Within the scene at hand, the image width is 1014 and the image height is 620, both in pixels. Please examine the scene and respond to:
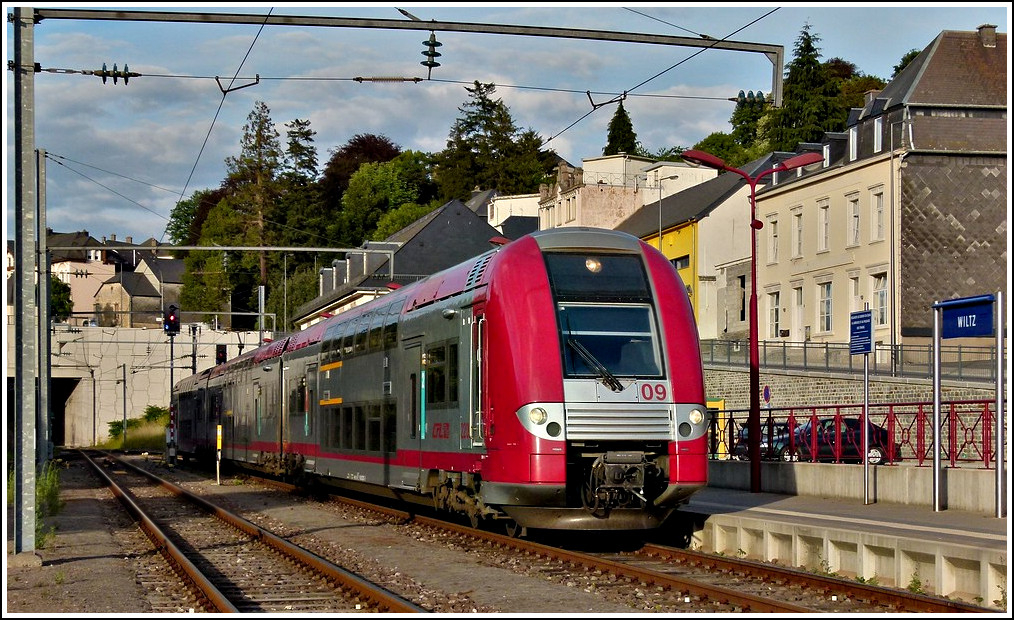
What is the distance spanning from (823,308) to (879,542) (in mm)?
39512

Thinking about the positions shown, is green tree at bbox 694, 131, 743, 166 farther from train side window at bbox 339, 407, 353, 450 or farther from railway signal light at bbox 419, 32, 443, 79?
railway signal light at bbox 419, 32, 443, 79

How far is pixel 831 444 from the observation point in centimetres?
2375

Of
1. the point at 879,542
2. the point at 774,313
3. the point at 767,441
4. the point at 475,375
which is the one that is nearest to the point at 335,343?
the point at 767,441

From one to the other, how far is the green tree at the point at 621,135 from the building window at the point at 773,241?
66.3m

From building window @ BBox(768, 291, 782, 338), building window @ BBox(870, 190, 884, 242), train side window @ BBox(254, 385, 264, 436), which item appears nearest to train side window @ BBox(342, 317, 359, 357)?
train side window @ BBox(254, 385, 264, 436)

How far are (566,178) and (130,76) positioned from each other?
65.3 metres

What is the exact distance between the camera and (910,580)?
12773 mm

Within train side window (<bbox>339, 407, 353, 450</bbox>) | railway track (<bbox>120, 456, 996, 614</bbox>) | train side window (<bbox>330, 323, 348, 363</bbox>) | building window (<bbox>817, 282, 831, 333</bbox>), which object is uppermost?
building window (<bbox>817, 282, 831, 333</bbox>)

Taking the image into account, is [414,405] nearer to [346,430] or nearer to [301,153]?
[346,430]

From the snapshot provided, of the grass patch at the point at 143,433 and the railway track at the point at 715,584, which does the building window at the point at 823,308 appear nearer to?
the railway track at the point at 715,584

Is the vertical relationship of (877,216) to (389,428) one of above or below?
above

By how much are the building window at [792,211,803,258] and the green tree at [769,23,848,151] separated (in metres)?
27.8

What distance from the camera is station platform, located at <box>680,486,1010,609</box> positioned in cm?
1197

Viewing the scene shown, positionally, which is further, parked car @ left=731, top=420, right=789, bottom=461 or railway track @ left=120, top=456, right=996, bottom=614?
parked car @ left=731, top=420, right=789, bottom=461
